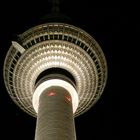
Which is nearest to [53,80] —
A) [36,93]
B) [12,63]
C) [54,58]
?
[36,93]

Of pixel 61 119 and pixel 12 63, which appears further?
pixel 12 63

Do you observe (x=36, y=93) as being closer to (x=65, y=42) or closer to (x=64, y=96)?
(x=64, y=96)

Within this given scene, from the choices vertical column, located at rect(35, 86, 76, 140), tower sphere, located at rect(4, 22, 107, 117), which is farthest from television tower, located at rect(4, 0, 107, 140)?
vertical column, located at rect(35, 86, 76, 140)

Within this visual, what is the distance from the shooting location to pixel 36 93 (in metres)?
16.1

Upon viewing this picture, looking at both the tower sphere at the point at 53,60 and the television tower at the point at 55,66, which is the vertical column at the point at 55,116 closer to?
the television tower at the point at 55,66

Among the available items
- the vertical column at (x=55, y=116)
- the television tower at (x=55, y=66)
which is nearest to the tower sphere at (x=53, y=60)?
the television tower at (x=55, y=66)

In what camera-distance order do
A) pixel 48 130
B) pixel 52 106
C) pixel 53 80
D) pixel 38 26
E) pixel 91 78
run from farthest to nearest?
pixel 91 78, pixel 38 26, pixel 53 80, pixel 52 106, pixel 48 130

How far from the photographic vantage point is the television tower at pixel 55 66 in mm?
16391

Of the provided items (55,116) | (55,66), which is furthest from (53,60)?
(55,116)

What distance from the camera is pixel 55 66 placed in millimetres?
17391

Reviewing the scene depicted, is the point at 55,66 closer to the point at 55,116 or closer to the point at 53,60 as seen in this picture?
the point at 53,60

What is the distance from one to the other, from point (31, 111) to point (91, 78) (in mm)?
3711

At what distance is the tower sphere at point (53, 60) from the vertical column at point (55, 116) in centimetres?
166

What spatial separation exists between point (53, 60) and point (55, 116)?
4.46 m
